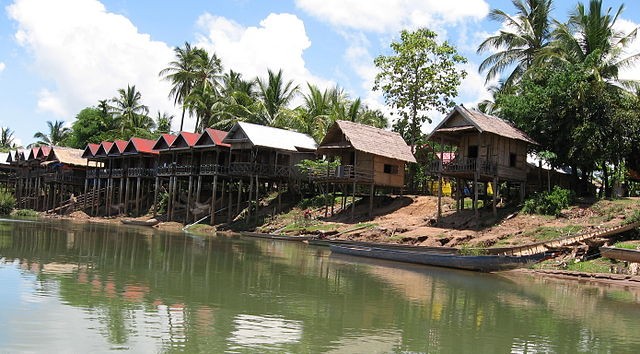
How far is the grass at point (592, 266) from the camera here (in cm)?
2003

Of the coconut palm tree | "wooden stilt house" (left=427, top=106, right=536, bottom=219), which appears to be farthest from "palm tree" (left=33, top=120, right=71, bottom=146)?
"wooden stilt house" (left=427, top=106, right=536, bottom=219)

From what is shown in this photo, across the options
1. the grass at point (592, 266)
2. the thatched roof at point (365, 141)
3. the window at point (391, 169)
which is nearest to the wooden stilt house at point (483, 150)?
the thatched roof at point (365, 141)

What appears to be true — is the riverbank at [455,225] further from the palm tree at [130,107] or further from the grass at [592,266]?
the palm tree at [130,107]

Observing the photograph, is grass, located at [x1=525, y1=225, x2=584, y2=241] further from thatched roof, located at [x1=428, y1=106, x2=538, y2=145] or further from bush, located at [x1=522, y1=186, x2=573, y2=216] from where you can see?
thatched roof, located at [x1=428, y1=106, x2=538, y2=145]

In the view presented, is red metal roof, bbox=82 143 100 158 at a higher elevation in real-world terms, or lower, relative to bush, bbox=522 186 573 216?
higher

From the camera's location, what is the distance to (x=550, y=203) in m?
26.1

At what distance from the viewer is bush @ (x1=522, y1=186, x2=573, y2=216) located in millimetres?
25875

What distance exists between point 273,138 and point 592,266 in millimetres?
22566

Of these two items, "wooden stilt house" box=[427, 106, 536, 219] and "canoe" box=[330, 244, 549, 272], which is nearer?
"canoe" box=[330, 244, 549, 272]

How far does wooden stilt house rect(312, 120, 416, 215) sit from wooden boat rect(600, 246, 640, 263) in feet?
50.8

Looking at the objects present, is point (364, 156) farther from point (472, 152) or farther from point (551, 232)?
point (551, 232)

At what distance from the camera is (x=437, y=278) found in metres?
18.6

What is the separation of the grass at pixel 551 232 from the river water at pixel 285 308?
3.63 metres

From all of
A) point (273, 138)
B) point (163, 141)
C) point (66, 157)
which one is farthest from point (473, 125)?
point (66, 157)
